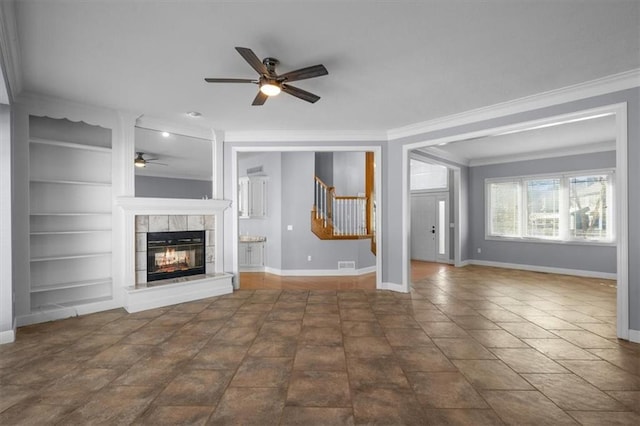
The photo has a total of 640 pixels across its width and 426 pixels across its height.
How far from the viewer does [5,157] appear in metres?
3.05

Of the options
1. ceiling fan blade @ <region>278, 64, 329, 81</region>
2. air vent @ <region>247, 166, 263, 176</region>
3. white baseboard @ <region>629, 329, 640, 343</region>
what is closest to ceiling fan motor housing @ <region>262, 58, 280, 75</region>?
ceiling fan blade @ <region>278, 64, 329, 81</region>

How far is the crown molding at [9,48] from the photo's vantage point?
2.10 meters

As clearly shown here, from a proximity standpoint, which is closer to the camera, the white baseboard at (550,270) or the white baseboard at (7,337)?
the white baseboard at (7,337)

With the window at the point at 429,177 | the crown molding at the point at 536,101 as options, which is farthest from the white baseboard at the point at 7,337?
the window at the point at 429,177

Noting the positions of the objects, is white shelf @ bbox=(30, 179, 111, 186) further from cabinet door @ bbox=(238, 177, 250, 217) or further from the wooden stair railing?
the wooden stair railing

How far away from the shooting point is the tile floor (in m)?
1.93

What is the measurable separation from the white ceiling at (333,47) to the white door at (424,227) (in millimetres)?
5170

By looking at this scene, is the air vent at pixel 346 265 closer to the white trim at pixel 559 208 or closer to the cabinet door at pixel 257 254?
the cabinet door at pixel 257 254

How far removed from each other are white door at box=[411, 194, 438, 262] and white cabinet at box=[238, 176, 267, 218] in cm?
464

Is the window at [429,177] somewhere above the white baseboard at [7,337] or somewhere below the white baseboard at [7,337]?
above

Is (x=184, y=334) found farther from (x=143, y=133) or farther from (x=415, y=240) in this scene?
(x=415, y=240)

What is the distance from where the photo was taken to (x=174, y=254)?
15.3 ft

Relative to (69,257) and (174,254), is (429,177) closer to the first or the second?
(174,254)

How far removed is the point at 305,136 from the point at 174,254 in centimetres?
289
